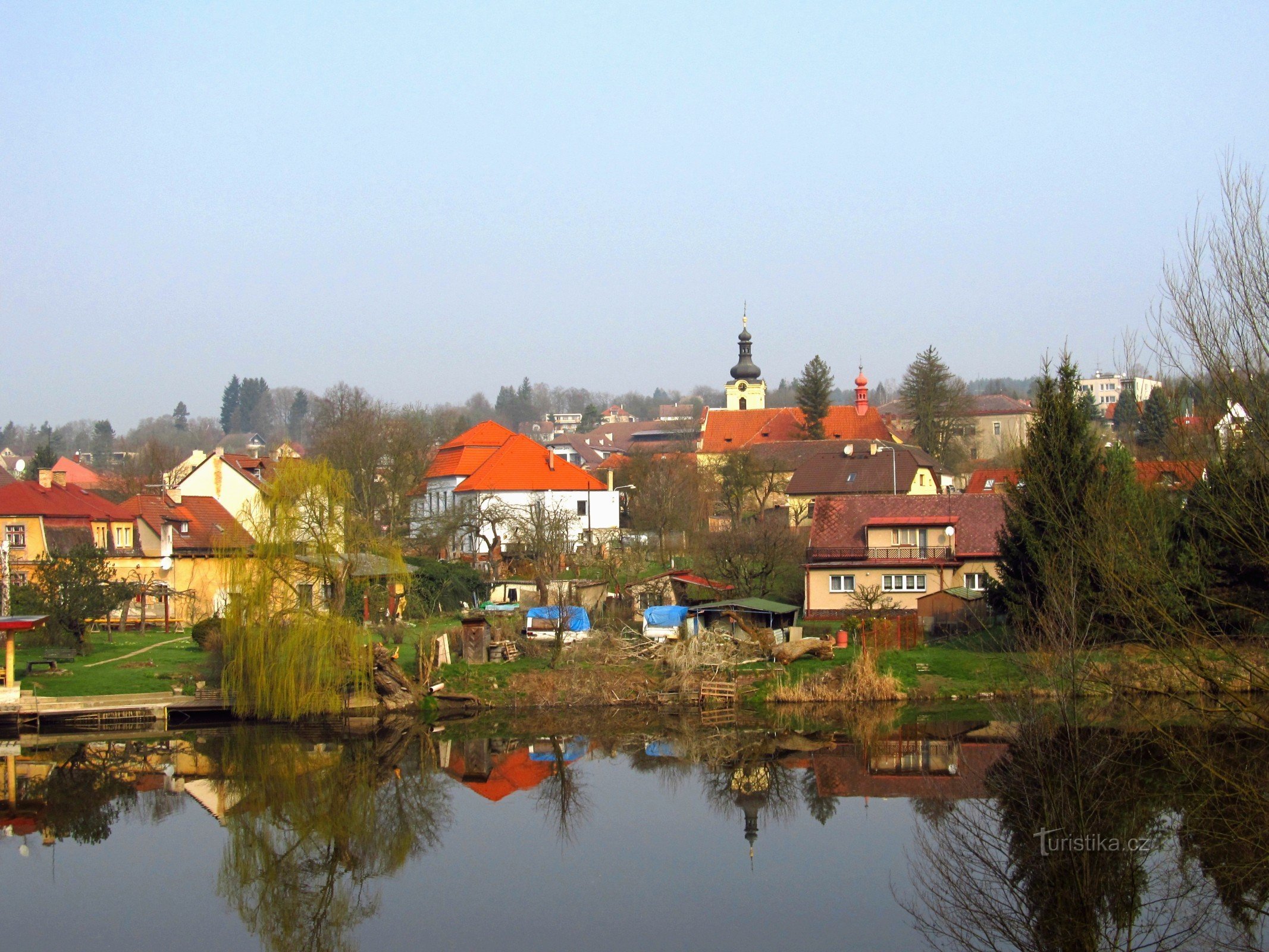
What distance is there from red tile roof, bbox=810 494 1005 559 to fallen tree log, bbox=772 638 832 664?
6.70 metres

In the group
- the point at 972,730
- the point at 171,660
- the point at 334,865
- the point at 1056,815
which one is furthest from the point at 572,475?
the point at 1056,815

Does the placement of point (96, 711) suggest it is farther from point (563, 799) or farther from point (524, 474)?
point (524, 474)

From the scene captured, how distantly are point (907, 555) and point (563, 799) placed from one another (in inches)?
768

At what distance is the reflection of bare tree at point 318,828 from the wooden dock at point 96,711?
3.01 meters

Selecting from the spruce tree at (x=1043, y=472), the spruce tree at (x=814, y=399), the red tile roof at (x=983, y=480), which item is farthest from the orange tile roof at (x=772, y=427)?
the spruce tree at (x=1043, y=472)

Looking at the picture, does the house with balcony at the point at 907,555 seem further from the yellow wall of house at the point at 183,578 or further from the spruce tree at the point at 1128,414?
the yellow wall of house at the point at 183,578

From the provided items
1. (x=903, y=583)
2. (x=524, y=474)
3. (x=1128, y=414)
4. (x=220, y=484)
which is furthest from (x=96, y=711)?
(x=1128, y=414)

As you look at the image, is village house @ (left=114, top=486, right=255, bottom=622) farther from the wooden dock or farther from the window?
the window

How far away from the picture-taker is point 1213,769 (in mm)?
10906

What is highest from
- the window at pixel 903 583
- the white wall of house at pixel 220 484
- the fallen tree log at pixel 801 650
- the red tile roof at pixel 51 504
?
the white wall of house at pixel 220 484

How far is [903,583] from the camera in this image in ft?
131

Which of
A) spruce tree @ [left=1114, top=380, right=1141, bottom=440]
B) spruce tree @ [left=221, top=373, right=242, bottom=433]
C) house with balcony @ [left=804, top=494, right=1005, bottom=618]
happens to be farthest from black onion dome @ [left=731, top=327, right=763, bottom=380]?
spruce tree @ [left=221, top=373, right=242, bottom=433]

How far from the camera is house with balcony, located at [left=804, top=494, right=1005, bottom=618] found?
39562 millimetres

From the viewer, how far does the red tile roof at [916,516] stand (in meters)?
40.1
